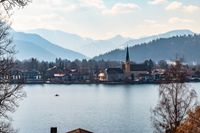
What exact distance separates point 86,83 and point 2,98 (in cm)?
14238

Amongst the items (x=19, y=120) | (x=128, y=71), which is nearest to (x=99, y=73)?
(x=128, y=71)

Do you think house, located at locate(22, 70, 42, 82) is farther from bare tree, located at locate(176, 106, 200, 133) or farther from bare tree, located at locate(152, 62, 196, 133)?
bare tree, located at locate(176, 106, 200, 133)

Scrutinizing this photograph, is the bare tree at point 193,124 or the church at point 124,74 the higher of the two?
the church at point 124,74

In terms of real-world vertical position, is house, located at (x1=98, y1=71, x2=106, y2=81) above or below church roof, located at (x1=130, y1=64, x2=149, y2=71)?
below

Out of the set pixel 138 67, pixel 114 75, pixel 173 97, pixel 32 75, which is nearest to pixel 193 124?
pixel 173 97

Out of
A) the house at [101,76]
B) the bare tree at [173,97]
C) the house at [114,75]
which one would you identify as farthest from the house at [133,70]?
the bare tree at [173,97]

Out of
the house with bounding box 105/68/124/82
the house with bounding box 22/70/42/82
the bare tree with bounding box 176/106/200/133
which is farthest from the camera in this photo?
the house with bounding box 22/70/42/82

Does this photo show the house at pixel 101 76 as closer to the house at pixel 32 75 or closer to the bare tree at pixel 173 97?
the house at pixel 32 75

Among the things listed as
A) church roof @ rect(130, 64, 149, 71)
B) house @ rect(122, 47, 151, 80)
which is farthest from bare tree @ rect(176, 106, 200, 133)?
church roof @ rect(130, 64, 149, 71)

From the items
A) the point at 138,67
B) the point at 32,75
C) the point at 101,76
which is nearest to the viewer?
the point at 101,76

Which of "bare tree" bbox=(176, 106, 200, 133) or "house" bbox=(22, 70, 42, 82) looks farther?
"house" bbox=(22, 70, 42, 82)

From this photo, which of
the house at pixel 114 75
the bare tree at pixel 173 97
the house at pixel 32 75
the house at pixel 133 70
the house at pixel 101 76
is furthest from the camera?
the house at pixel 32 75

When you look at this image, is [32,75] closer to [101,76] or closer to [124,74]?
[101,76]

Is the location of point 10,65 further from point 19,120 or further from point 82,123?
point 19,120
